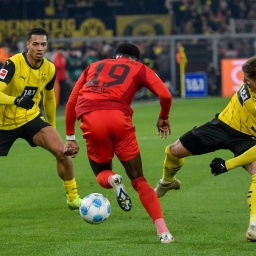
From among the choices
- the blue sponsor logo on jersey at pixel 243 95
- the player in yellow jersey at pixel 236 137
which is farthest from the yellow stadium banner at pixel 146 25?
the blue sponsor logo on jersey at pixel 243 95

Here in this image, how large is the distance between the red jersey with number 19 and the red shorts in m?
0.07

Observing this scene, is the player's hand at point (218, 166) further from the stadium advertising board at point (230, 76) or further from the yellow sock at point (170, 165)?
the stadium advertising board at point (230, 76)

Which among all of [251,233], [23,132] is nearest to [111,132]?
[251,233]

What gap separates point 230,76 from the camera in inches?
1321

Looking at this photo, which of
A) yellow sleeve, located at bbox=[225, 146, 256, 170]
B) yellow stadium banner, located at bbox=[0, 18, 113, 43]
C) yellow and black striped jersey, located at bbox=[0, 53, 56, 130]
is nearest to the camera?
yellow sleeve, located at bbox=[225, 146, 256, 170]

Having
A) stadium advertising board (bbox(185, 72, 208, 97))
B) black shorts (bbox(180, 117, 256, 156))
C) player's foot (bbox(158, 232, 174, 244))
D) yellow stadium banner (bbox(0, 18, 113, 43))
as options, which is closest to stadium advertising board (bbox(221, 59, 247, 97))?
stadium advertising board (bbox(185, 72, 208, 97))

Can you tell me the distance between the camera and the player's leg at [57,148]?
37.1 ft

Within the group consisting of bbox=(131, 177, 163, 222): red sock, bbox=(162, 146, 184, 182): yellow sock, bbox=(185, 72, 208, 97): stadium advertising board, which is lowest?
bbox=(185, 72, 208, 97): stadium advertising board

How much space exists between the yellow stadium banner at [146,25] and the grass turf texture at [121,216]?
23327 mm

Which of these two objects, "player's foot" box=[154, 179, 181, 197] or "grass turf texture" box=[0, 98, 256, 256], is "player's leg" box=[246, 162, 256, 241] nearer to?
"grass turf texture" box=[0, 98, 256, 256]

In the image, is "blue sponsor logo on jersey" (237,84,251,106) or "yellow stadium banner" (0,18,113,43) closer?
"blue sponsor logo on jersey" (237,84,251,106)

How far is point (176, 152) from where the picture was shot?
10.8 meters

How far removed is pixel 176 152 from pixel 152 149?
833 cm

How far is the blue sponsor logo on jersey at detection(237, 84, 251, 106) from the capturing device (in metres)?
9.70
